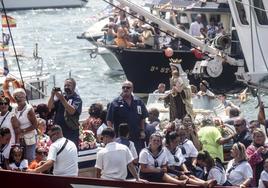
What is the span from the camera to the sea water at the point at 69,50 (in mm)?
37000

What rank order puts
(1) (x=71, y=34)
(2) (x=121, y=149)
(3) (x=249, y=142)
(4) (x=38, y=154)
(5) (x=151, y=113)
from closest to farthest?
(2) (x=121, y=149) → (4) (x=38, y=154) → (3) (x=249, y=142) → (5) (x=151, y=113) → (1) (x=71, y=34)

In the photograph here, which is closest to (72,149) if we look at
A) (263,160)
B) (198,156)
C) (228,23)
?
(198,156)

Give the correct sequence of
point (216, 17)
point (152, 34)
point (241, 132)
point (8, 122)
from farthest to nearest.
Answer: point (216, 17)
point (152, 34)
point (241, 132)
point (8, 122)

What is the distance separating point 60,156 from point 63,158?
0.05 meters

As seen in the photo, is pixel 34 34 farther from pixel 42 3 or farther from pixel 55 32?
pixel 42 3

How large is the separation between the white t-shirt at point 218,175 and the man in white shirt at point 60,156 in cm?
180

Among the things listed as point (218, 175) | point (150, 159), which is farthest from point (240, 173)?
point (150, 159)

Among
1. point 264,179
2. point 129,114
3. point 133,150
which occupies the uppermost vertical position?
point 129,114

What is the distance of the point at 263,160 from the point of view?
14.9 metres

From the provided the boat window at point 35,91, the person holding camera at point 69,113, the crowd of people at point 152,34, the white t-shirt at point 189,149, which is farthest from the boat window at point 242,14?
the white t-shirt at point 189,149

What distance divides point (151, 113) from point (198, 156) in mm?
3168

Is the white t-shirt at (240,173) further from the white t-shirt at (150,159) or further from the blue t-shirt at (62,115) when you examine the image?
the blue t-shirt at (62,115)

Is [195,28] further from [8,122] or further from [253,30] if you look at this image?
[8,122]

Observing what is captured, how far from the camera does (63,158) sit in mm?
13656
